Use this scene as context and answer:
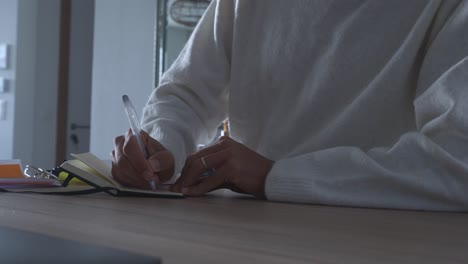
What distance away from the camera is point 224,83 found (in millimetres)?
1168

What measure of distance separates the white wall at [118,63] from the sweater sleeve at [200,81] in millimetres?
2151

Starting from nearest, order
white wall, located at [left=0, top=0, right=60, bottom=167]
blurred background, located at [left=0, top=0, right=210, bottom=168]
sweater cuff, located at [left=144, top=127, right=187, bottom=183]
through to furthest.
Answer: sweater cuff, located at [left=144, top=127, right=187, bottom=183] → blurred background, located at [left=0, top=0, right=210, bottom=168] → white wall, located at [left=0, top=0, right=60, bottom=167]

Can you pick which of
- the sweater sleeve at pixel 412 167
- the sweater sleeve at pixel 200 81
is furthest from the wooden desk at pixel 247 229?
the sweater sleeve at pixel 200 81

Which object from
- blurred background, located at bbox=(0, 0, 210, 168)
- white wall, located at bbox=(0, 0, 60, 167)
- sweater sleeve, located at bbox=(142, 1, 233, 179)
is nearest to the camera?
sweater sleeve, located at bbox=(142, 1, 233, 179)

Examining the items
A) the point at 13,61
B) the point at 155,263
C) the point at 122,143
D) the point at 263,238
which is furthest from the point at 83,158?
A: the point at 13,61

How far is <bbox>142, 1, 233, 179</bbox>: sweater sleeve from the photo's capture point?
1.11 m

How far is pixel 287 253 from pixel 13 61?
4.24 m

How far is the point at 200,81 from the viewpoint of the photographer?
1144mm

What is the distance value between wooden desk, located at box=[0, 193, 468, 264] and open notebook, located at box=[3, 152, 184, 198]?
0.08m

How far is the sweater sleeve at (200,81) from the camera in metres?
1.11

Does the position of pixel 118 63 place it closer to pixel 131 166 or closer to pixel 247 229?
pixel 131 166

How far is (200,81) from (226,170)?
0.37 m

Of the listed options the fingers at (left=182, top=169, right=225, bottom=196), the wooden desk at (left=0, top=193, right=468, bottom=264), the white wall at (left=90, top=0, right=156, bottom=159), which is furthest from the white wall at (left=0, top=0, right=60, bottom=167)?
the wooden desk at (left=0, top=193, right=468, bottom=264)

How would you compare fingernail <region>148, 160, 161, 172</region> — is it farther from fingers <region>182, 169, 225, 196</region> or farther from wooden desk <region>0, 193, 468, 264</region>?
wooden desk <region>0, 193, 468, 264</region>
